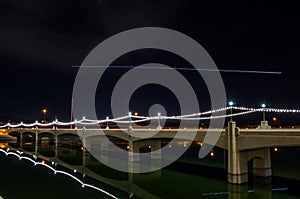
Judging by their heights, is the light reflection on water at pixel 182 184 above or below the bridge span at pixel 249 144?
below

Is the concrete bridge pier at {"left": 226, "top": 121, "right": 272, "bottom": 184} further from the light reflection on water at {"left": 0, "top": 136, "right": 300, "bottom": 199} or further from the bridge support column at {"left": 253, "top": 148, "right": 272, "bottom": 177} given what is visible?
the light reflection on water at {"left": 0, "top": 136, "right": 300, "bottom": 199}

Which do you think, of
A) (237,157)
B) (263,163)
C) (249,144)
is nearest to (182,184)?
(237,157)

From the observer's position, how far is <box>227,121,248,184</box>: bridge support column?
26.9m

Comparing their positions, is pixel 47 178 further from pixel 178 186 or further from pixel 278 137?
pixel 278 137

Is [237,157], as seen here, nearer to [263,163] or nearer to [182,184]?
[263,163]

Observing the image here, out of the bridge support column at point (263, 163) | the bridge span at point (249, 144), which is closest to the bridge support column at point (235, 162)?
the bridge span at point (249, 144)

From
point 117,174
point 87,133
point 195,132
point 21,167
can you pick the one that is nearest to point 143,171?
point 117,174

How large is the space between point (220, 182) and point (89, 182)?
1309 centimetres

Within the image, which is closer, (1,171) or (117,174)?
(117,174)

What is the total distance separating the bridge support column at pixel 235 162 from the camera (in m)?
26.9

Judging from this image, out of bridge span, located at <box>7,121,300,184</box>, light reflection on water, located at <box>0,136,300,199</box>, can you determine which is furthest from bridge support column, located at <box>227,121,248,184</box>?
light reflection on water, located at <box>0,136,300,199</box>

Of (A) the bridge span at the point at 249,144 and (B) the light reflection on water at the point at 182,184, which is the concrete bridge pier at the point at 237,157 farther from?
(B) the light reflection on water at the point at 182,184

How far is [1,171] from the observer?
3956cm

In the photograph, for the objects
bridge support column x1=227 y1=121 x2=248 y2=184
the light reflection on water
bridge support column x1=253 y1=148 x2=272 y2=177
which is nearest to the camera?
the light reflection on water
